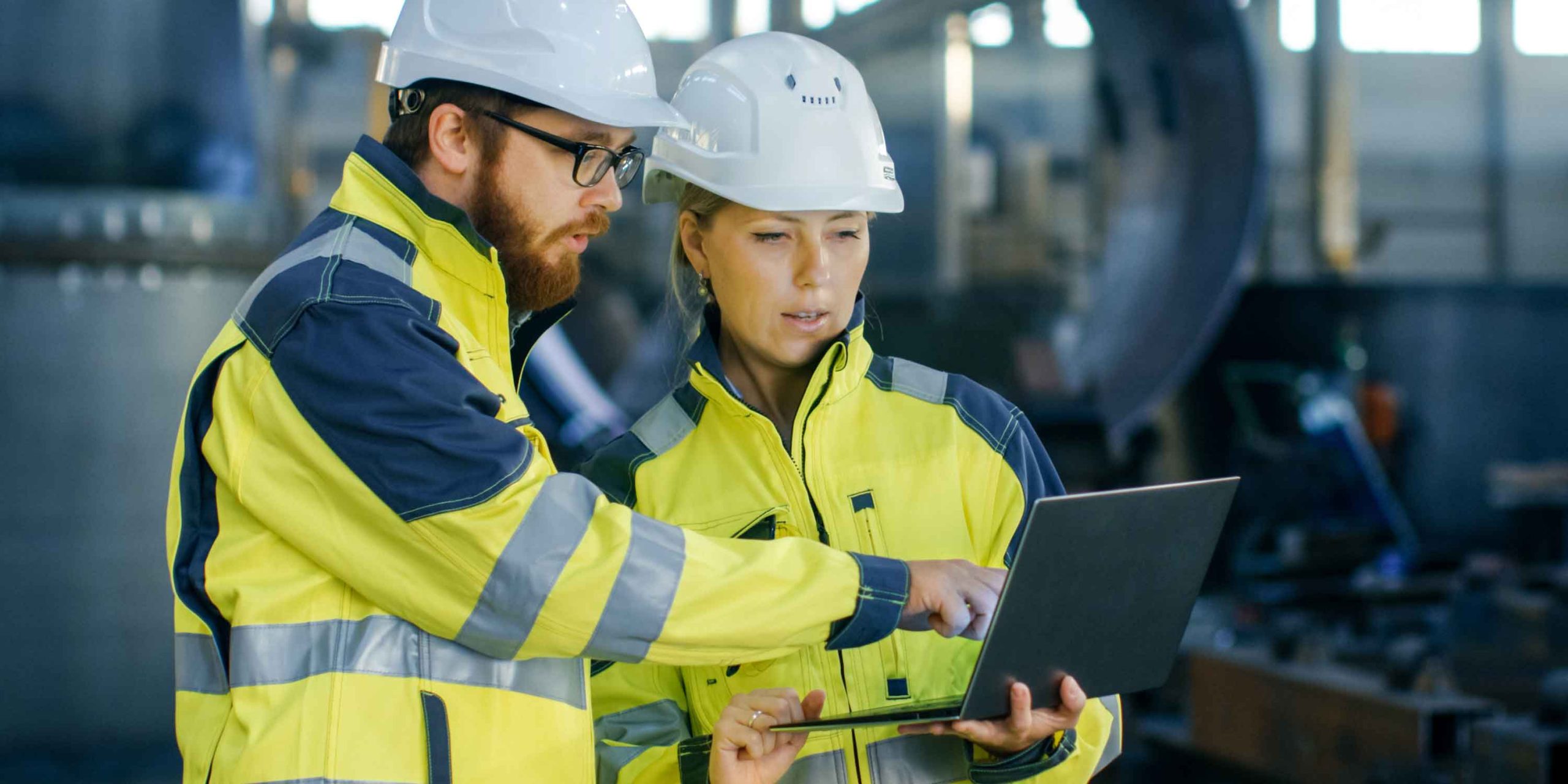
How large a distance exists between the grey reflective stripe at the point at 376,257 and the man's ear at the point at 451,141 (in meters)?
0.14

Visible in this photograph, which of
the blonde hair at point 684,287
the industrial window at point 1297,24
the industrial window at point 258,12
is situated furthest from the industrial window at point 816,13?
the industrial window at point 1297,24

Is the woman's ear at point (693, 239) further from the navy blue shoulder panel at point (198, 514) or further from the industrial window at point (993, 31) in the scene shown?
the industrial window at point (993, 31)

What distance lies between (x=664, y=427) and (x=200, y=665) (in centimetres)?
60

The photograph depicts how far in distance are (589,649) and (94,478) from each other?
129 inches

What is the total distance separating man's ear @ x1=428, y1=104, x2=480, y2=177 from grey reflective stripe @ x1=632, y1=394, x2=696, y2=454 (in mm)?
402

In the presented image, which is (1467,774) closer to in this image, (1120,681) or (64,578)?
(1120,681)

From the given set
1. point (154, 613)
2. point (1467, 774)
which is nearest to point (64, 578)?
point (154, 613)

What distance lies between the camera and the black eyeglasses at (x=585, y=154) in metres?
1.63

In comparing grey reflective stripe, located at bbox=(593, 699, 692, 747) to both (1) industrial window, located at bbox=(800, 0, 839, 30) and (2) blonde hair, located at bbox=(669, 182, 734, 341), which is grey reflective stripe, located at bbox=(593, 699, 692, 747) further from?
(1) industrial window, located at bbox=(800, 0, 839, 30)

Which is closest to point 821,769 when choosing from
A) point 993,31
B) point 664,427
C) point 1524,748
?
point 664,427

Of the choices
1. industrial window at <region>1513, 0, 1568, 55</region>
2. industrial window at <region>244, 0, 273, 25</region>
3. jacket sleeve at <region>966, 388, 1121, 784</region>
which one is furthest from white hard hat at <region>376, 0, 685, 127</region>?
industrial window at <region>1513, 0, 1568, 55</region>

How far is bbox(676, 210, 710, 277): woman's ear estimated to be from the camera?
191 cm

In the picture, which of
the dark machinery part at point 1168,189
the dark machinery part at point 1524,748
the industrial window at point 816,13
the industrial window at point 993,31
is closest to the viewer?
the dark machinery part at point 1524,748

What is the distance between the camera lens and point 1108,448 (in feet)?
20.0
